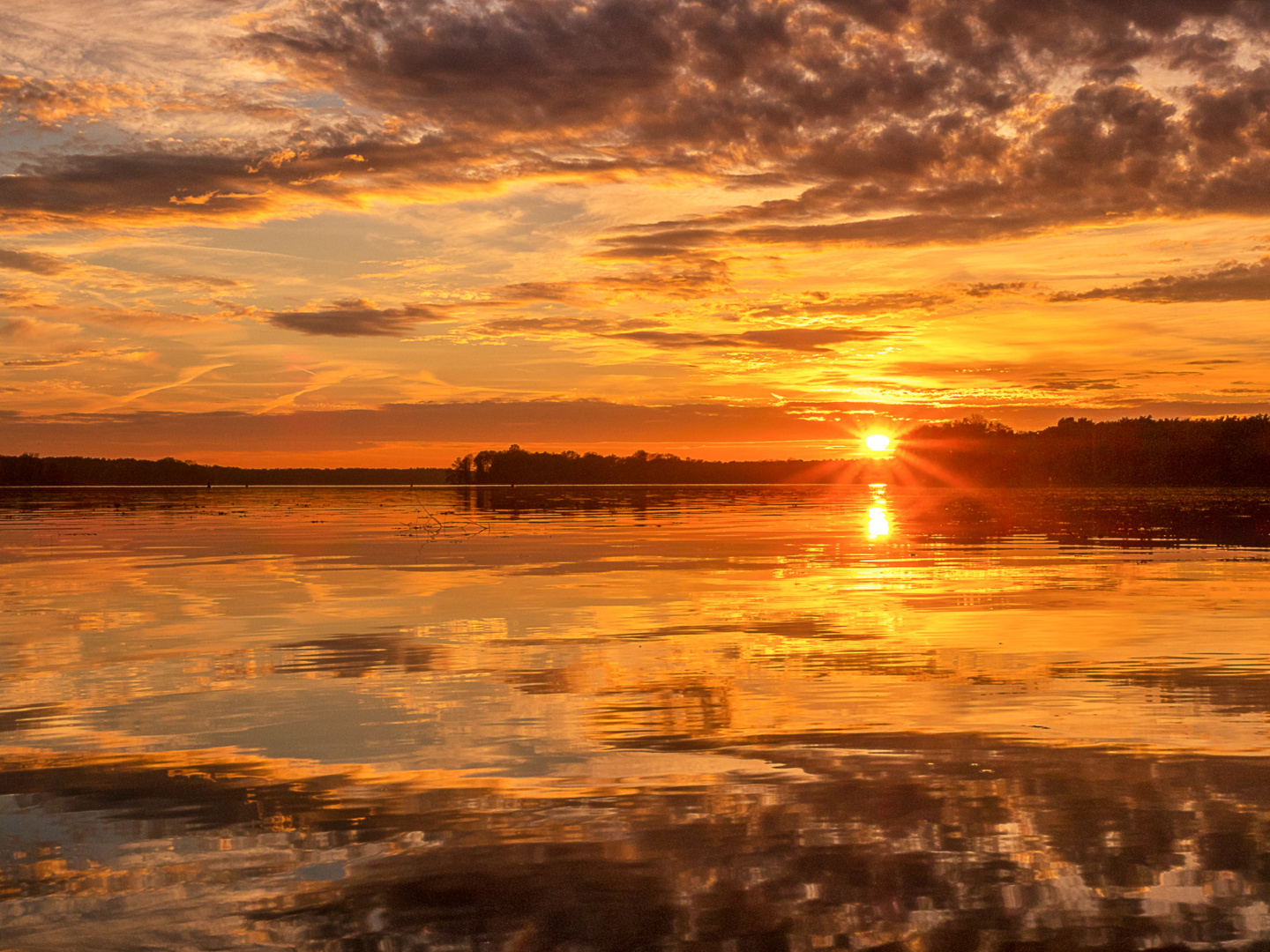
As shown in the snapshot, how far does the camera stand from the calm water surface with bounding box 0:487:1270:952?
662 centimetres

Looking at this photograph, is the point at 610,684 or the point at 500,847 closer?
the point at 500,847

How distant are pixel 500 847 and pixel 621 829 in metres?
0.99

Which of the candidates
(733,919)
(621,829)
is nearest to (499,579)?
(621,829)

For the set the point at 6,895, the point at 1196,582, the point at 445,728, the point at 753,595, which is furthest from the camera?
the point at 1196,582

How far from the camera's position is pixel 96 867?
7.51 meters

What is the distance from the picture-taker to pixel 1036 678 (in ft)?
47.2

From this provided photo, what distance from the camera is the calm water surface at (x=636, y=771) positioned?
6.62 meters

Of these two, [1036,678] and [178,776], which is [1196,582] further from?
[178,776]

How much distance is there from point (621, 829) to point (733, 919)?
1836 millimetres

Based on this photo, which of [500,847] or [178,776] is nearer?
[500,847]

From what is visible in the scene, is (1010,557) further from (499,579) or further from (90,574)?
(90,574)

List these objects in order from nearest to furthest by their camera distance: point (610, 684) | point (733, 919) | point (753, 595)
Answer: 1. point (733, 919)
2. point (610, 684)
3. point (753, 595)

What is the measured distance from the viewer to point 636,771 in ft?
32.4

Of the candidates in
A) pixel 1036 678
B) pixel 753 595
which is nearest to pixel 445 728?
pixel 1036 678
